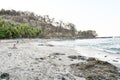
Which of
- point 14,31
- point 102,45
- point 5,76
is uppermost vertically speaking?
point 14,31

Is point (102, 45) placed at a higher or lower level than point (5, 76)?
lower

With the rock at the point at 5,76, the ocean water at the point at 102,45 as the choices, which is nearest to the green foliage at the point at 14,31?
the ocean water at the point at 102,45

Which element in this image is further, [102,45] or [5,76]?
[102,45]

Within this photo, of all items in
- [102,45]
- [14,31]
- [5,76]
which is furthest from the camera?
[14,31]

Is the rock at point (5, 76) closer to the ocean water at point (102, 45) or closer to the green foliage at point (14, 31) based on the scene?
the ocean water at point (102, 45)

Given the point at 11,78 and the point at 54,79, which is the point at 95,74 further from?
the point at 11,78

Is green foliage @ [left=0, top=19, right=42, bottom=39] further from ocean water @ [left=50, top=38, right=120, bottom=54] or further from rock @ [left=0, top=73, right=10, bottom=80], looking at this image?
rock @ [left=0, top=73, right=10, bottom=80]

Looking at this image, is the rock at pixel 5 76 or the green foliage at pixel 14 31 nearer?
the rock at pixel 5 76

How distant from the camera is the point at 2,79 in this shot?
13.1 m

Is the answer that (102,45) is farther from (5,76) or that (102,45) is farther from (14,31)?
(5,76)

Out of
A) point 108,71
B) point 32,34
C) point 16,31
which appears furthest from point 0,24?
point 108,71

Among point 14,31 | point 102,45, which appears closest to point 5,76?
point 102,45

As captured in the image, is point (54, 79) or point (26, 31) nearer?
point (54, 79)

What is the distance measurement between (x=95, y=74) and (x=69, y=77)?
65.5 inches
